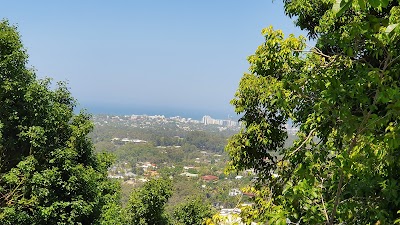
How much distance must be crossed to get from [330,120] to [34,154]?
5.32m

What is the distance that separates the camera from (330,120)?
204 centimetres

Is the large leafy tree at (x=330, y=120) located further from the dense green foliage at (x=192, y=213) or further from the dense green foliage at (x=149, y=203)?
the dense green foliage at (x=192, y=213)

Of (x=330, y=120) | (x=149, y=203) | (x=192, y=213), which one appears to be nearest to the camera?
(x=330, y=120)

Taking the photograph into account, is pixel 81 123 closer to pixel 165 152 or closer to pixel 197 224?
pixel 197 224

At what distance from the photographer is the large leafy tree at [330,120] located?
5.07 ft

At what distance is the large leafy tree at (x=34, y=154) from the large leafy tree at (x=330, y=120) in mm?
3379

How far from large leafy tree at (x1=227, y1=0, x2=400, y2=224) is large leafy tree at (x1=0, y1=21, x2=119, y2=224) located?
3379mm

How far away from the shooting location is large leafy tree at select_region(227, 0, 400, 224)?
1.54m

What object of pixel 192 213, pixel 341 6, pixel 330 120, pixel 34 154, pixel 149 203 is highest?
pixel 341 6

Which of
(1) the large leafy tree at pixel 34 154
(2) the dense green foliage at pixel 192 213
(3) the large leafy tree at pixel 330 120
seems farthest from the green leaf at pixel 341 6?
(2) the dense green foliage at pixel 192 213

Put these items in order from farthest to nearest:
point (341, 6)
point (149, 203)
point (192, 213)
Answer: point (192, 213), point (149, 203), point (341, 6)

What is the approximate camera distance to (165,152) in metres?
73.2

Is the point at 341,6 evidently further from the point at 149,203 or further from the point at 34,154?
the point at 149,203

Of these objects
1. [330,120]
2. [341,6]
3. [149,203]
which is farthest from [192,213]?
[341,6]
